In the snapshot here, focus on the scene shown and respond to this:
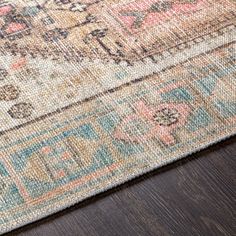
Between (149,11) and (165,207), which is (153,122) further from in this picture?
(149,11)

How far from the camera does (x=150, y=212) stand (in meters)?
1.27

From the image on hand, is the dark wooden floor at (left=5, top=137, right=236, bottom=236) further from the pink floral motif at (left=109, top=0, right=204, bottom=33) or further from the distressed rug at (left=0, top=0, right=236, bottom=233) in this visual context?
the pink floral motif at (left=109, top=0, right=204, bottom=33)

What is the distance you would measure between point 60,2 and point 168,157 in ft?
2.34

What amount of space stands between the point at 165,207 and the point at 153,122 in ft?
0.78

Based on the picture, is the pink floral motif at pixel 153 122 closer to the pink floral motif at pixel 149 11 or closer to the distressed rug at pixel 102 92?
the distressed rug at pixel 102 92

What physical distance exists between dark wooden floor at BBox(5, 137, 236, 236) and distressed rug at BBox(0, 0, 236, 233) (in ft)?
0.08

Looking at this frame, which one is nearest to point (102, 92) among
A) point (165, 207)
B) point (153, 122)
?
point (153, 122)

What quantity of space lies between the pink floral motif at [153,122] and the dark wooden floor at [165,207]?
3.5 inches

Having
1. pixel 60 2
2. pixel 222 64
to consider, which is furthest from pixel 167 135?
pixel 60 2

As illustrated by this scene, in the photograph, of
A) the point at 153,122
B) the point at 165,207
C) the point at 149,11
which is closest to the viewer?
the point at 165,207

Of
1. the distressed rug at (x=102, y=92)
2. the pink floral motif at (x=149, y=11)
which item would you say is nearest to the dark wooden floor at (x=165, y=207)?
the distressed rug at (x=102, y=92)

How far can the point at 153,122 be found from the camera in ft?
4.71

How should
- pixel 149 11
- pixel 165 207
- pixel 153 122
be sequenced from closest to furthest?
1. pixel 165 207
2. pixel 153 122
3. pixel 149 11

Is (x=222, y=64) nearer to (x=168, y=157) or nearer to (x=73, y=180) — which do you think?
(x=168, y=157)
